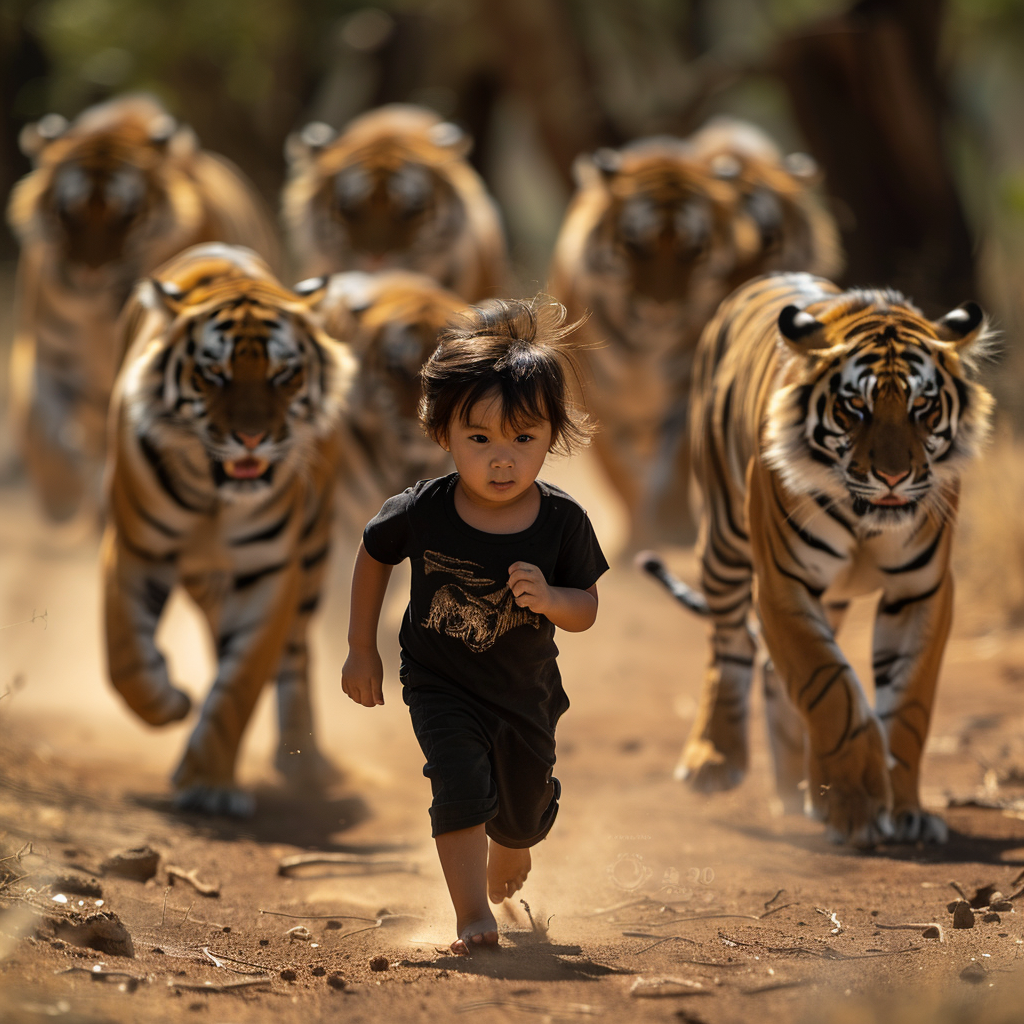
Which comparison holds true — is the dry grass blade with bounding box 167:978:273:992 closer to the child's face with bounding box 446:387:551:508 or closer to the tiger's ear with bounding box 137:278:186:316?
the child's face with bounding box 446:387:551:508

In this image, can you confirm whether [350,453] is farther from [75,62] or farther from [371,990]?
[75,62]

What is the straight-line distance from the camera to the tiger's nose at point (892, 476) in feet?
13.2

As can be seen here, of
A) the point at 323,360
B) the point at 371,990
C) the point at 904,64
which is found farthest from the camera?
the point at 904,64

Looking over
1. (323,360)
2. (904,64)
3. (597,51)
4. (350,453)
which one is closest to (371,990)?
(323,360)

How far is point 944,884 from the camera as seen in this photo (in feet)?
12.8

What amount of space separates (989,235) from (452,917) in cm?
1028

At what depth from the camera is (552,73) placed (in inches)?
551

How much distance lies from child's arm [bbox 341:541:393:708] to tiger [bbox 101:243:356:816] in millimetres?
1689

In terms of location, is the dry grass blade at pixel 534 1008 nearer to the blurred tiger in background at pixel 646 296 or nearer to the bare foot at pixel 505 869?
the bare foot at pixel 505 869

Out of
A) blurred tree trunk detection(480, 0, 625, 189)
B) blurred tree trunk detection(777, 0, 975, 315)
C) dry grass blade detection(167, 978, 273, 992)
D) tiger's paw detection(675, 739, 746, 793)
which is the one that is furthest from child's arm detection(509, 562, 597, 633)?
blurred tree trunk detection(480, 0, 625, 189)

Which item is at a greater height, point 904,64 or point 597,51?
point 597,51

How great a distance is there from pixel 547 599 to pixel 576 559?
17cm

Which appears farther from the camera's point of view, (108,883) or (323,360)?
(323,360)

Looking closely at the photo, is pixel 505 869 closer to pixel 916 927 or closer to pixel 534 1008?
pixel 534 1008
